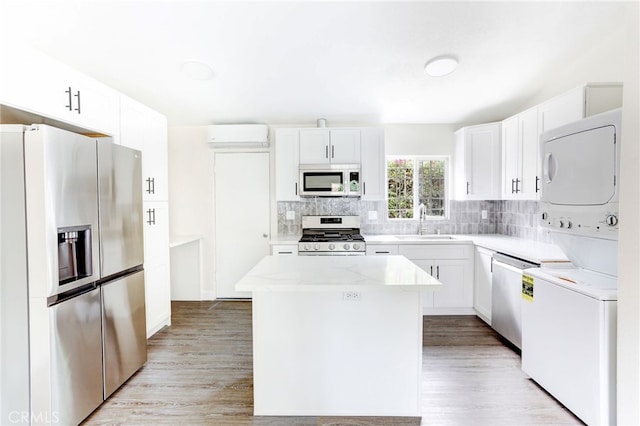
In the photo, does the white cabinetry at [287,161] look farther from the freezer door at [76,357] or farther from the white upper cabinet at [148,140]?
the freezer door at [76,357]

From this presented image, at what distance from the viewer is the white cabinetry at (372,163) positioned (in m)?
3.79

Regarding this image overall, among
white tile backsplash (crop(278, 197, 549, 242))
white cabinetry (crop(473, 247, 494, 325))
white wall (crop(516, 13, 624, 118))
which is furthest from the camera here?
white tile backsplash (crop(278, 197, 549, 242))

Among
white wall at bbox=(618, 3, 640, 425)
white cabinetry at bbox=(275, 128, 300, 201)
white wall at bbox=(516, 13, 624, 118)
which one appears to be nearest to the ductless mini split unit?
white cabinetry at bbox=(275, 128, 300, 201)

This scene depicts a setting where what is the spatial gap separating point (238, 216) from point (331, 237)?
1.38 m

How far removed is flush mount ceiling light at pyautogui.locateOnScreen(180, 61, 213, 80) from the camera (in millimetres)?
2820

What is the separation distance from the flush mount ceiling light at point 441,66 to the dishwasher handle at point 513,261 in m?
1.90

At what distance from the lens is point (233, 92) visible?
334cm

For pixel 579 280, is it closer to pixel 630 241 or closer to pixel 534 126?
pixel 630 241

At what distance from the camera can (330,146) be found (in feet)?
12.5

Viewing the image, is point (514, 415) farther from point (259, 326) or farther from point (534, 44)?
point (534, 44)

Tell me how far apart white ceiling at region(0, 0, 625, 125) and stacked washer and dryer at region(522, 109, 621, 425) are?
1.08 meters

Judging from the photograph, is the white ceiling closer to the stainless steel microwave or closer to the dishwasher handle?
the stainless steel microwave

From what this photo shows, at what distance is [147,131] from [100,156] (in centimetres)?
101

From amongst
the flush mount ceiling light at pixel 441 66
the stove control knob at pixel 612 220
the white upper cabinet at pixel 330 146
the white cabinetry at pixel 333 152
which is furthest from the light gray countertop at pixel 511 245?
the flush mount ceiling light at pixel 441 66
